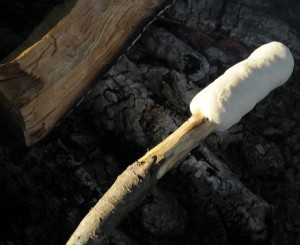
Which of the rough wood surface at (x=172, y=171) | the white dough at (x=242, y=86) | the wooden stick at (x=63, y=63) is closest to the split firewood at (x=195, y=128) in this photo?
the white dough at (x=242, y=86)

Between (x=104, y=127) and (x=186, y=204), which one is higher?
(x=104, y=127)

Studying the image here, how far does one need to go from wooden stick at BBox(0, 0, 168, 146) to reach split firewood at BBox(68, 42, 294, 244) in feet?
2.13

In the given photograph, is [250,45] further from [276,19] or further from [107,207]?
[107,207]

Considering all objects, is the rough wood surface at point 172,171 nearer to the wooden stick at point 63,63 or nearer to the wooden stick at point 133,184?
the wooden stick at point 63,63

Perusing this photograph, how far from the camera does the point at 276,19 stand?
3020 mm

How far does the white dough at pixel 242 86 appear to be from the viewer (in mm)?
1931

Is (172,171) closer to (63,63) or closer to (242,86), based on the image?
(242,86)

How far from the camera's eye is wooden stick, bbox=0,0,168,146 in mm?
1993

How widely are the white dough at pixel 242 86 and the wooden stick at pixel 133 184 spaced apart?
7 centimetres

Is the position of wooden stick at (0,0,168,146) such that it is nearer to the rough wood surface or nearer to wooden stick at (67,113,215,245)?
the rough wood surface

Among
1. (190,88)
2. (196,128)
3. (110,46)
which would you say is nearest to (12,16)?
(110,46)

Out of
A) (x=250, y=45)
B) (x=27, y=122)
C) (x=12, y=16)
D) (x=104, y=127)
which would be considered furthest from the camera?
(x=250, y=45)

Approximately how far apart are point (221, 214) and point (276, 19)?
1.52 m

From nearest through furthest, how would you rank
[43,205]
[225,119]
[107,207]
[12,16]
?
[107,207] < [225,119] < [43,205] < [12,16]
